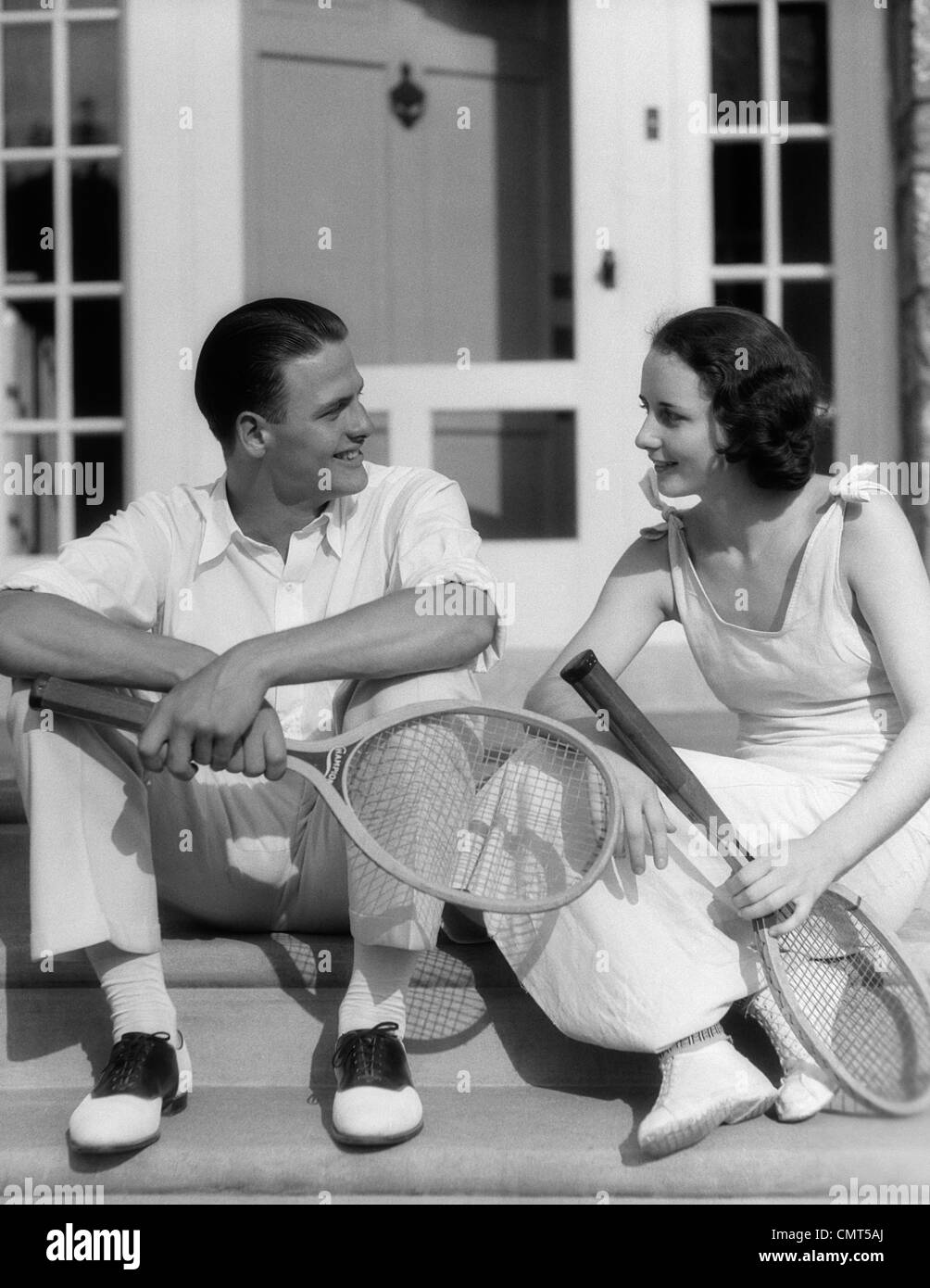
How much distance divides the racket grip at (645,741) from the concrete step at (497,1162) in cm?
38

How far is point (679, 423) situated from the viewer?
1.84m

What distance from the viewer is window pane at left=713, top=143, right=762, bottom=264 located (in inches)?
→ 152

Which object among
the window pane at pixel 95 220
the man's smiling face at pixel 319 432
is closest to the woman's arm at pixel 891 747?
the man's smiling face at pixel 319 432

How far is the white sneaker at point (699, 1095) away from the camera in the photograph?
1.57m

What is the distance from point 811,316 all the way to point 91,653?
278 cm

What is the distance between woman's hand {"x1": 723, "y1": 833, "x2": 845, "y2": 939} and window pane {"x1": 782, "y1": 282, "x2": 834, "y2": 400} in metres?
2.50

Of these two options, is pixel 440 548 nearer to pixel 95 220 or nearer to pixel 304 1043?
pixel 304 1043

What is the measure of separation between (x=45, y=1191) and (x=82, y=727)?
0.54 m

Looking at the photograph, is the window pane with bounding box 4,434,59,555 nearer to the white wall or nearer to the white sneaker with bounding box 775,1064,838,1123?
the white wall

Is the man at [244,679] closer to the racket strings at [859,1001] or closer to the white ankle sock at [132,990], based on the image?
the white ankle sock at [132,990]

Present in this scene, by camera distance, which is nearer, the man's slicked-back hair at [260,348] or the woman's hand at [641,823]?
the woman's hand at [641,823]

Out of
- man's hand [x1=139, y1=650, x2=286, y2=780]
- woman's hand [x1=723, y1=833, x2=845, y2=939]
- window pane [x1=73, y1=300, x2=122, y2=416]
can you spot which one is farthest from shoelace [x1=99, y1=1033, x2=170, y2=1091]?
window pane [x1=73, y1=300, x2=122, y2=416]
